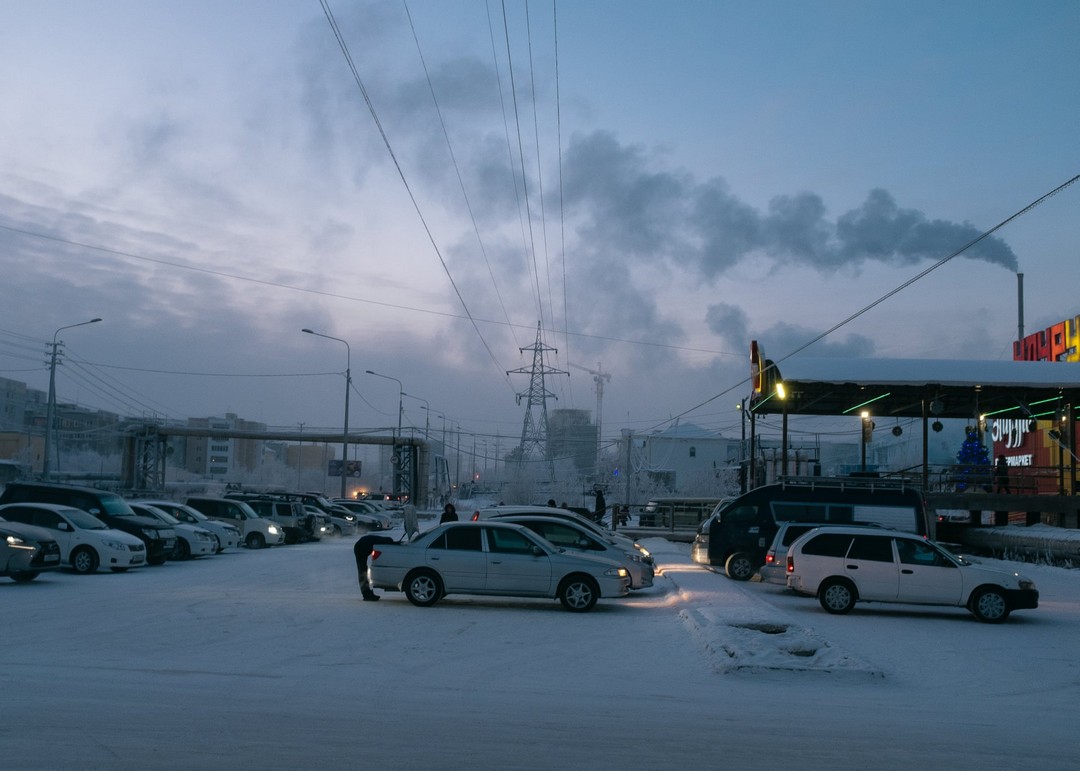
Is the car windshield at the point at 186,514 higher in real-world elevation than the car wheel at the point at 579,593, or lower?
higher

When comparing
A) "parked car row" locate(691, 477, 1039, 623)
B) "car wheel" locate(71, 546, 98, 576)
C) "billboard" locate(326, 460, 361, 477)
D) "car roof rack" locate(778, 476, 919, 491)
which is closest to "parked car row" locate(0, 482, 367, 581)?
"car wheel" locate(71, 546, 98, 576)

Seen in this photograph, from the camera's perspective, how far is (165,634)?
12734 mm

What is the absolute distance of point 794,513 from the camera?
2292cm

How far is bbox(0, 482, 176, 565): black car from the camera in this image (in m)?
23.9

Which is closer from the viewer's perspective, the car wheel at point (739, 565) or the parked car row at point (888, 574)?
the parked car row at point (888, 574)

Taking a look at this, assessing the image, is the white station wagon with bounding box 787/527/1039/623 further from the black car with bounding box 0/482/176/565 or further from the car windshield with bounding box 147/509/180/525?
the car windshield with bounding box 147/509/180/525

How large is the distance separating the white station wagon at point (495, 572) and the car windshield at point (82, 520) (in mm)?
8831

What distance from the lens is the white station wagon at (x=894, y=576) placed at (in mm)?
16469

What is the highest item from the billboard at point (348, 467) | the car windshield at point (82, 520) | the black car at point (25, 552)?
the billboard at point (348, 467)

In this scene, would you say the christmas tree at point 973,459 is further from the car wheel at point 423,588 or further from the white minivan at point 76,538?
the white minivan at point 76,538

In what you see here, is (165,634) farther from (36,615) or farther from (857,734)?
(857,734)

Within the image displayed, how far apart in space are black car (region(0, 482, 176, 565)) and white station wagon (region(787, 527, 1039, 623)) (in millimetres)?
15086

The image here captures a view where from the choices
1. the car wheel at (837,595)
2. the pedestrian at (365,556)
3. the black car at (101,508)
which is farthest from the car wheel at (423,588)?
the black car at (101,508)

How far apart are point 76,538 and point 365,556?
791 cm
